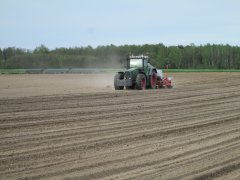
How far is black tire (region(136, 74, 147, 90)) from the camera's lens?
2398 cm

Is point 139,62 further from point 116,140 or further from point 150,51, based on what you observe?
point 150,51

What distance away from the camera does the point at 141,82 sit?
2427 cm

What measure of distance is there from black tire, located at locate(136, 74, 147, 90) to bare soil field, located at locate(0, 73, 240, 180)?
6740 millimetres

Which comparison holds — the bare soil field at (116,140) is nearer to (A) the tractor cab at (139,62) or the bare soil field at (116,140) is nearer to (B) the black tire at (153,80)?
(A) the tractor cab at (139,62)

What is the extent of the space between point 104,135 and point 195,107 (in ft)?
22.2

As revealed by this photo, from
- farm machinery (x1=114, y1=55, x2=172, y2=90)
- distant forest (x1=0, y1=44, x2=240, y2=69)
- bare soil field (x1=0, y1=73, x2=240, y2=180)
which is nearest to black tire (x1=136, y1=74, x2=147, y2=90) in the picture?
farm machinery (x1=114, y1=55, x2=172, y2=90)

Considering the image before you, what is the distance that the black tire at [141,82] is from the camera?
23984mm

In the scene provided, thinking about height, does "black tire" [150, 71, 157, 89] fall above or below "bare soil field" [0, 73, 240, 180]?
above

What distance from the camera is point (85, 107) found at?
15430mm

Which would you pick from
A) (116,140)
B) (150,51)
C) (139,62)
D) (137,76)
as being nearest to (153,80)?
(139,62)

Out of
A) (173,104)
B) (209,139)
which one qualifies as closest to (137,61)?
(173,104)

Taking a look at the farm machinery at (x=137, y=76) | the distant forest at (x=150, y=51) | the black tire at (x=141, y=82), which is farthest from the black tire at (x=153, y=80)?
the distant forest at (x=150, y=51)

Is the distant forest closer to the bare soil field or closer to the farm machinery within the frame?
the farm machinery

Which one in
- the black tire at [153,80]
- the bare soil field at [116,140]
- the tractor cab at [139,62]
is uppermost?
the tractor cab at [139,62]
